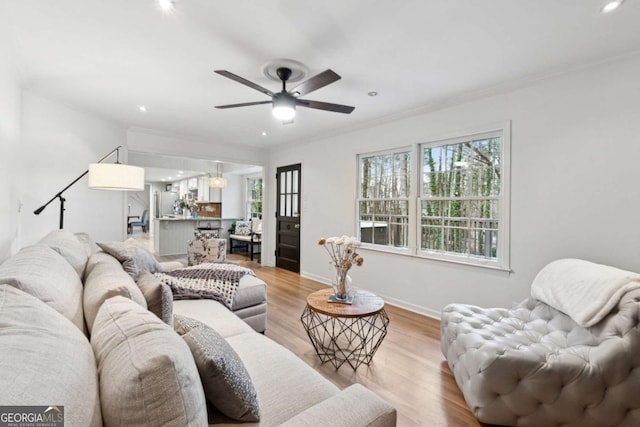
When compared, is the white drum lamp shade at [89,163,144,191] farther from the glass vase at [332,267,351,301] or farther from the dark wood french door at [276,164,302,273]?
the dark wood french door at [276,164,302,273]

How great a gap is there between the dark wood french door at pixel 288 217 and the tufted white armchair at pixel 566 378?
415cm

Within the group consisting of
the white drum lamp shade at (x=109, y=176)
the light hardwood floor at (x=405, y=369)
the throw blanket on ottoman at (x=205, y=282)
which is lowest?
the light hardwood floor at (x=405, y=369)

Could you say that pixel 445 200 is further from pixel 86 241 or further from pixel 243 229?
pixel 243 229

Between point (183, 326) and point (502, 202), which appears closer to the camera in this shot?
point (183, 326)

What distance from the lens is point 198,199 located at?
9.94m

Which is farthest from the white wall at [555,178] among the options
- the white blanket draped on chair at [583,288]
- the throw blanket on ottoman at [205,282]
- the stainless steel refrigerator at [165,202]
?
the stainless steel refrigerator at [165,202]

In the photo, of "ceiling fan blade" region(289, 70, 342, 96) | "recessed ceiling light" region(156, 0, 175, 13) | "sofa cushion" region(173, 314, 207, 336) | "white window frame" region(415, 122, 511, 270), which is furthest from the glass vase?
"recessed ceiling light" region(156, 0, 175, 13)

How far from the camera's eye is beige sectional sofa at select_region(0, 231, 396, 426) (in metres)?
0.62

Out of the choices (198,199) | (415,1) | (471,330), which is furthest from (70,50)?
(198,199)

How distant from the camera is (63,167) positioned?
3654 mm

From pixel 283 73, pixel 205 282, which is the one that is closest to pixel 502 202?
pixel 283 73

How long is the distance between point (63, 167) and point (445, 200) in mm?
4741

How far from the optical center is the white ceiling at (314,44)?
1853 millimetres

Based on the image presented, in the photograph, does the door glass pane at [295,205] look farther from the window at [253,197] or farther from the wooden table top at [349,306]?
the wooden table top at [349,306]
